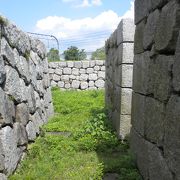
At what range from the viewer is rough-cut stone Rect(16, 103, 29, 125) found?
17.2 ft

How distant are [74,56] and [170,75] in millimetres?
21261

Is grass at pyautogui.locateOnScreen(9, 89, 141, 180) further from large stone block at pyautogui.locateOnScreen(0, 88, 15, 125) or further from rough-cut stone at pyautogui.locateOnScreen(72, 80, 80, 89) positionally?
rough-cut stone at pyautogui.locateOnScreen(72, 80, 80, 89)

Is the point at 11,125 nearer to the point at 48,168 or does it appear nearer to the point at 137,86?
the point at 48,168

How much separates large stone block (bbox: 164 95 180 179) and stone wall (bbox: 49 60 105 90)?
41.3 ft

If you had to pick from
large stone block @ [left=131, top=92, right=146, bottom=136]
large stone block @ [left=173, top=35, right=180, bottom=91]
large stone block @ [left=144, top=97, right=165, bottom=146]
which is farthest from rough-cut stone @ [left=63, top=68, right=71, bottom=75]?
large stone block @ [left=173, top=35, right=180, bottom=91]

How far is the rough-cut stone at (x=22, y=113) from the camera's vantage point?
5.25 m

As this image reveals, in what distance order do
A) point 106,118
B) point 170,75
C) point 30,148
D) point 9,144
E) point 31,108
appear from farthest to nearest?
point 106,118, point 31,108, point 30,148, point 9,144, point 170,75

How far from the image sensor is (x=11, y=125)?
15.6 feet

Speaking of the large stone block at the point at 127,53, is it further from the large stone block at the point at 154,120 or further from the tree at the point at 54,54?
the tree at the point at 54,54

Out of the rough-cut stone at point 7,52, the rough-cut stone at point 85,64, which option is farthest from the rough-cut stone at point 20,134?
the rough-cut stone at point 85,64

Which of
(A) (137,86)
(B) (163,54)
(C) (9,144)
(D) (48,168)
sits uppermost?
(B) (163,54)

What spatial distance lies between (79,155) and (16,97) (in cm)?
131

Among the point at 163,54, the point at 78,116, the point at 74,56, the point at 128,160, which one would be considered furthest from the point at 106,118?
the point at 74,56

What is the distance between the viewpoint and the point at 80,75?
51.2ft
